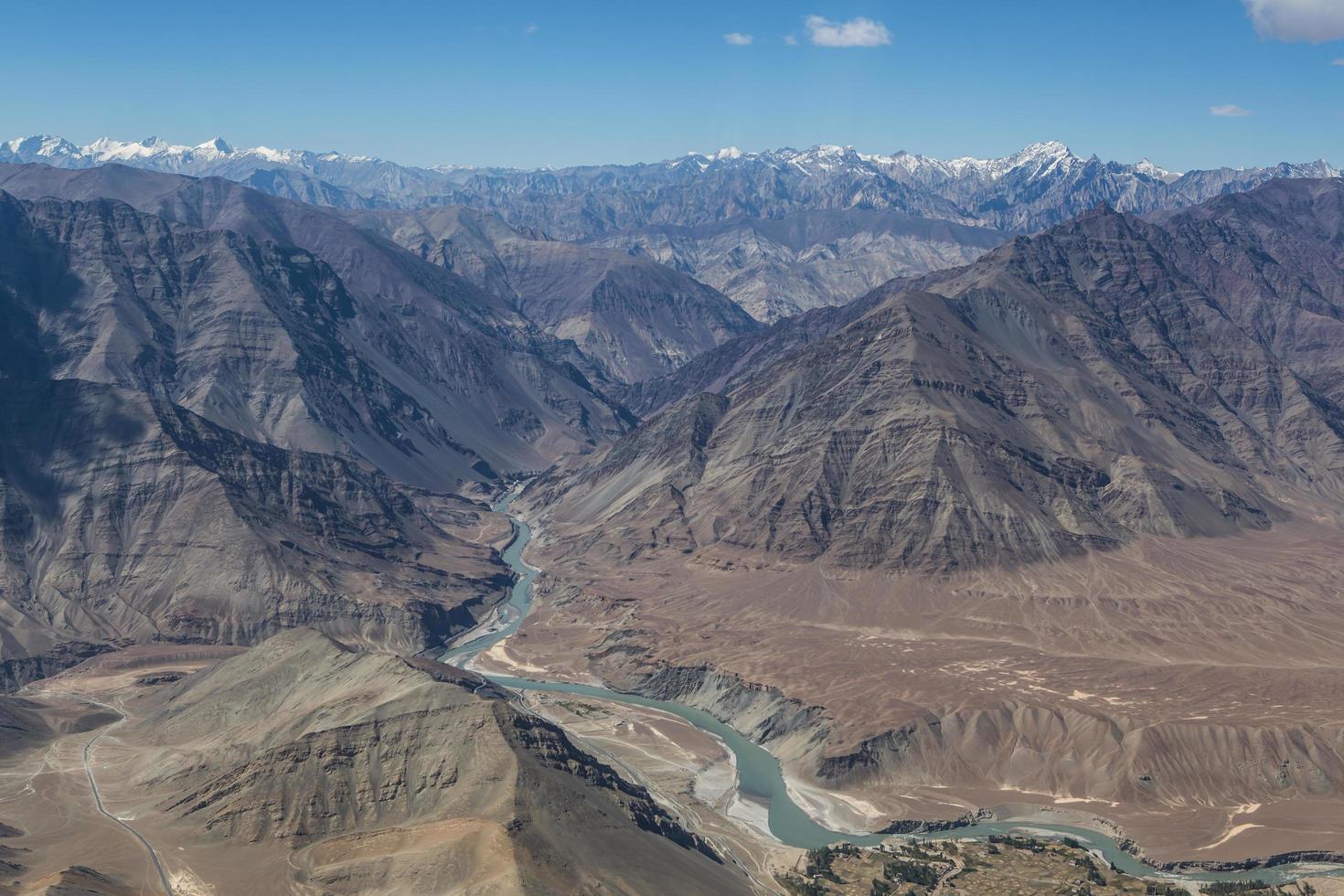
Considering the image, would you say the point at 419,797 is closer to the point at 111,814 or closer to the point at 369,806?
the point at 369,806

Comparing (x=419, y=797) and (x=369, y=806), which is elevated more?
(x=419, y=797)

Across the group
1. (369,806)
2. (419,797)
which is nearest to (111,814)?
(369,806)

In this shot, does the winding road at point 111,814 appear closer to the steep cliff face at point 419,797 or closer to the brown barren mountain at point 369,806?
the brown barren mountain at point 369,806

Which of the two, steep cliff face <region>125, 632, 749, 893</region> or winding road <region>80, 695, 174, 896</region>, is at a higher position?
steep cliff face <region>125, 632, 749, 893</region>

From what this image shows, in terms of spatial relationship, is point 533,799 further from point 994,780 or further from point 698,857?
point 994,780

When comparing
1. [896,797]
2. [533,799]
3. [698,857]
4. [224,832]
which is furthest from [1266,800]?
[224,832]

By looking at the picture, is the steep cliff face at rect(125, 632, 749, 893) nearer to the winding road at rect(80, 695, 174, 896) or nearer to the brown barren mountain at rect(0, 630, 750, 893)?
the brown barren mountain at rect(0, 630, 750, 893)

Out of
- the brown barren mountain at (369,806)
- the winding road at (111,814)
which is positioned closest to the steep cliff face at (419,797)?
the brown barren mountain at (369,806)

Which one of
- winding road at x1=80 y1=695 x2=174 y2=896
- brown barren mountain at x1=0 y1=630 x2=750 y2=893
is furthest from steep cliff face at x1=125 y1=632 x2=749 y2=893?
winding road at x1=80 y1=695 x2=174 y2=896

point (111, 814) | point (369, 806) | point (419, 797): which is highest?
point (419, 797)
